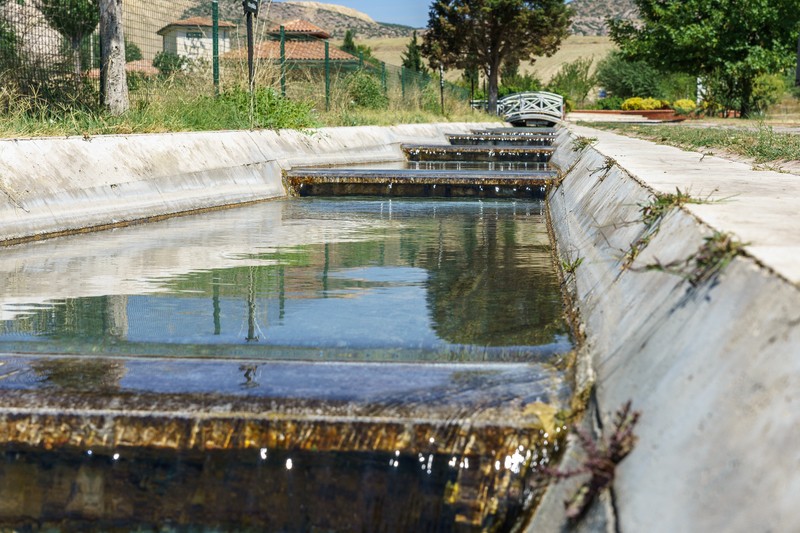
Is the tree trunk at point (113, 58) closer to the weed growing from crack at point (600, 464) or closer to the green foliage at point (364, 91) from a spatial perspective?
the weed growing from crack at point (600, 464)

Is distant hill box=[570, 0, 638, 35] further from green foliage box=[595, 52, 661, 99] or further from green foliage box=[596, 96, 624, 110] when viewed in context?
green foliage box=[596, 96, 624, 110]

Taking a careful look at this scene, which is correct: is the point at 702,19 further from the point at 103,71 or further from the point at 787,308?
the point at 787,308

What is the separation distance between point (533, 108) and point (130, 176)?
3343cm

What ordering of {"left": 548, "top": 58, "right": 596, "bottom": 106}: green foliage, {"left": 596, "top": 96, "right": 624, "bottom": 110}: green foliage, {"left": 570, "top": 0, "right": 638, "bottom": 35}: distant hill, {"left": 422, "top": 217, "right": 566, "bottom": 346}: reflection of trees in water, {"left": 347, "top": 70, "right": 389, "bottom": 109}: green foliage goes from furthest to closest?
{"left": 570, "top": 0, "right": 638, "bottom": 35}: distant hill → {"left": 548, "top": 58, "right": 596, "bottom": 106}: green foliage → {"left": 596, "top": 96, "right": 624, "bottom": 110}: green foliage → {"left": 347, "top": 70, "right": 389, "bottom": 109}: green foliage → {"left": 422, "top": 217, "right": 566, "bottom": 346}: reflection of trees in water

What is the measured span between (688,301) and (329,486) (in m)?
1.00

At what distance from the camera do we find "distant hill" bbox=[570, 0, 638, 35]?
15100 centimetres

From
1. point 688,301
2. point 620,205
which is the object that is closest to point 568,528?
point 688,301

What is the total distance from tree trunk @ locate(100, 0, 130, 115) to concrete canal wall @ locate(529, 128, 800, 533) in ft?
27.5

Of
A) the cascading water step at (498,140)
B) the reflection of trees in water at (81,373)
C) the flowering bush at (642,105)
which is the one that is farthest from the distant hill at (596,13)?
the reflection of trees in water at (81,373)

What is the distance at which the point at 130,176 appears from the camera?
7.84 m

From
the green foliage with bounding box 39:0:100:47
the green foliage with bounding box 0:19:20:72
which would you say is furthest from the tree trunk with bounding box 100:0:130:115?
the green foliage with bounding box 0:19:20:72

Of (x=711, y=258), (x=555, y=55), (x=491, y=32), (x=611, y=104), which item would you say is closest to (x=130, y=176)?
(x=711, y=258)

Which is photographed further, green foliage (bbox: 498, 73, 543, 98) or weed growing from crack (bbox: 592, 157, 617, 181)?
green foliage (bbox: 498, 73, 543, 98)

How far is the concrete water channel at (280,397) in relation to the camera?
2.43 metres
